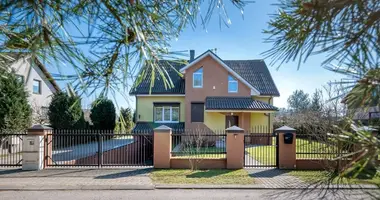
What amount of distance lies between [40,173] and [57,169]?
70 cm

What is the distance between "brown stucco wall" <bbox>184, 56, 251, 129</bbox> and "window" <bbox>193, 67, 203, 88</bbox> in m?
0.24

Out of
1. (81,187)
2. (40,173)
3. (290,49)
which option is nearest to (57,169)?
(40,173)

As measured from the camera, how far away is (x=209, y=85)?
21609 millimetres

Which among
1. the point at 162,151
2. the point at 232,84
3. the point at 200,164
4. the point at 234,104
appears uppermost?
the point at 232,84

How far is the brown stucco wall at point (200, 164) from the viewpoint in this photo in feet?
33.5

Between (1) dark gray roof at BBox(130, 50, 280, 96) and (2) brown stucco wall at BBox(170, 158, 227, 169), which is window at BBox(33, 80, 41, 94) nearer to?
(1) dark gray roof at BBox(130, 50, 280, 96)

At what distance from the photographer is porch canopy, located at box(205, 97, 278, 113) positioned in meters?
19.7

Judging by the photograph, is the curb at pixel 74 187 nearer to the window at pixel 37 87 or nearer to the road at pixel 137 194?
the road at pixel 137 194

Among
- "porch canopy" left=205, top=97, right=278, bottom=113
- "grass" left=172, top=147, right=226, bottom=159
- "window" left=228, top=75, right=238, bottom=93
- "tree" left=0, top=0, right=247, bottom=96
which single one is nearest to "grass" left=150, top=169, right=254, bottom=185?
"grass" left=172, top=147, right=226, bottom=159

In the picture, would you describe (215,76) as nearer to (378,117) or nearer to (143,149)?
(143,149)

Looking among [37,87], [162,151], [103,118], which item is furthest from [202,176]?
[37,87]

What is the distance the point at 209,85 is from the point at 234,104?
2677 millimetres

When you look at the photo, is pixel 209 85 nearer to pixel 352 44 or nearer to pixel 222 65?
pixel 222 65

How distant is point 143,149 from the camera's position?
1277cm
